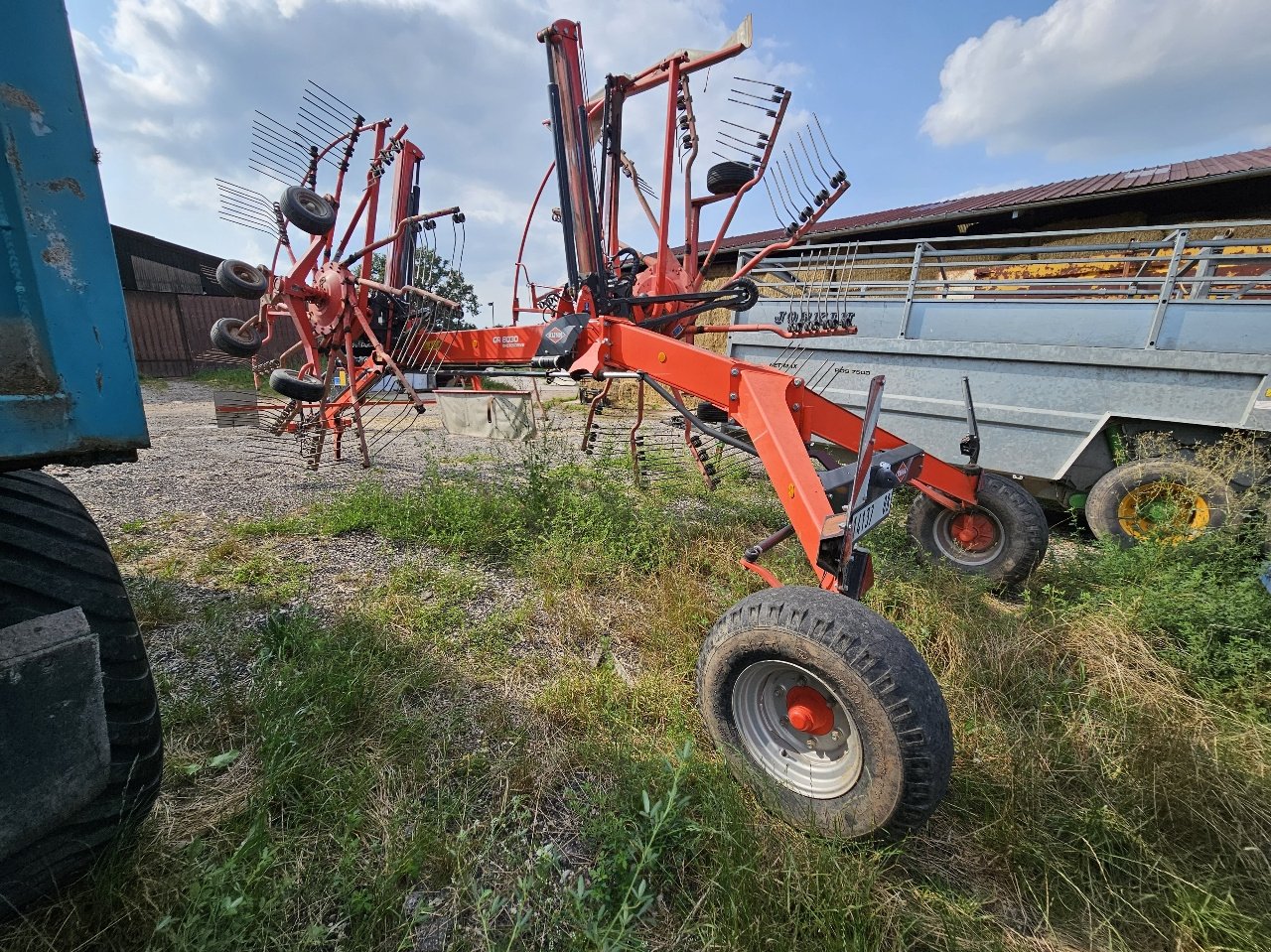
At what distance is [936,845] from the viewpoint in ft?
5.53

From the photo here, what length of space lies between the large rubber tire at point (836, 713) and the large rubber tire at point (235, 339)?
521 cm

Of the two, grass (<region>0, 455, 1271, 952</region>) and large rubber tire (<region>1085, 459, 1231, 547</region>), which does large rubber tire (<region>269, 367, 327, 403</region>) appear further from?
large rubber tire (<region>1085, 459, 1231, 547</region>)

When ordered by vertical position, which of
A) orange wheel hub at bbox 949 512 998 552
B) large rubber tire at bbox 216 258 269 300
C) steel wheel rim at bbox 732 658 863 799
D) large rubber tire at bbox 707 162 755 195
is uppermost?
large rubber tire at bbox 707 162 755 195

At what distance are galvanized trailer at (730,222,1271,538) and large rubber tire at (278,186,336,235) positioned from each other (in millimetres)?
3569

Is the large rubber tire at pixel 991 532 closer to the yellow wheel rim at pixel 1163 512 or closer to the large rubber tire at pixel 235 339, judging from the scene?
the yellow wheel rim at pixel 1163 512

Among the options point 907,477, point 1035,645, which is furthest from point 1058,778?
point 907,477

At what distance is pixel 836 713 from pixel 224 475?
246 inches

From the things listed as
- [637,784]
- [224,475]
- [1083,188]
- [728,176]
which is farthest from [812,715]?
[1083,188]

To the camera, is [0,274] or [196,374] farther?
[196,374]

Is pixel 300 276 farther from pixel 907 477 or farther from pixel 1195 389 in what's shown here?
pixel 1195 389

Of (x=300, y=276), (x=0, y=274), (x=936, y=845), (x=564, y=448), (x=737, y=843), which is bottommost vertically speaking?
(x=936, y=845)

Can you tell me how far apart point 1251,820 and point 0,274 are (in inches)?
133

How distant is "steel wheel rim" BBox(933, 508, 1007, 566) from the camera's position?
10.5 feet

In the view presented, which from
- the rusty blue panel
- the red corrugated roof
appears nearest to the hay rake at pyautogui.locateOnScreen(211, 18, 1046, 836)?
the rusty blue panel
